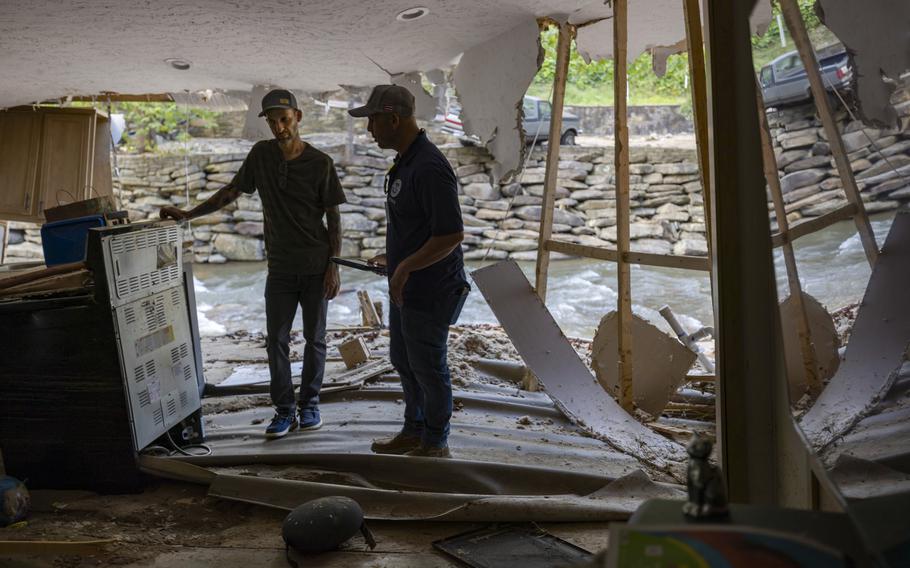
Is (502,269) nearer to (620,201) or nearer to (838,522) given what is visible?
(620,201)

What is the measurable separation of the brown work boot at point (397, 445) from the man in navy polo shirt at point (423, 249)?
0.15 meters

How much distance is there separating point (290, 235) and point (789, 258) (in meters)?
2.45

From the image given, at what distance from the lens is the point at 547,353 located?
414cm

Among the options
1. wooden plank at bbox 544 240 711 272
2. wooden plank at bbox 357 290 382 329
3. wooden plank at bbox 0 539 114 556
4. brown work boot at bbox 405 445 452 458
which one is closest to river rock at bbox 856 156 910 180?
wooden plank at bbox 544 240 711 272

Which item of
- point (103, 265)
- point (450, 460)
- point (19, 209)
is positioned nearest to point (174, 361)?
point (103, 265)

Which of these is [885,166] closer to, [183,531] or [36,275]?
[183,531]

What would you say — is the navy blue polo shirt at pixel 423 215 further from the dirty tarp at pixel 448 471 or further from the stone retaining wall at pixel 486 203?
the stone retaining wall at pixel 486 203

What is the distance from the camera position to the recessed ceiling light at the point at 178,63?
5113 mm

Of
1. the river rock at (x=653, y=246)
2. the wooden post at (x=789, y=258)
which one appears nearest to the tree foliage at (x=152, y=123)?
the river rock at (x=653, y=246)

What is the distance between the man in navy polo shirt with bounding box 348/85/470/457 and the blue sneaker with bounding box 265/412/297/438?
0.78 metres

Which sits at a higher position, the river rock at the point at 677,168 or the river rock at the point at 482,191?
the river rock at the point at 677,168

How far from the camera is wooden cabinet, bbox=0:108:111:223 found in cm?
704

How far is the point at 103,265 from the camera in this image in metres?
2.99

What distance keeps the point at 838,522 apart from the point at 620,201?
3.02 meters
